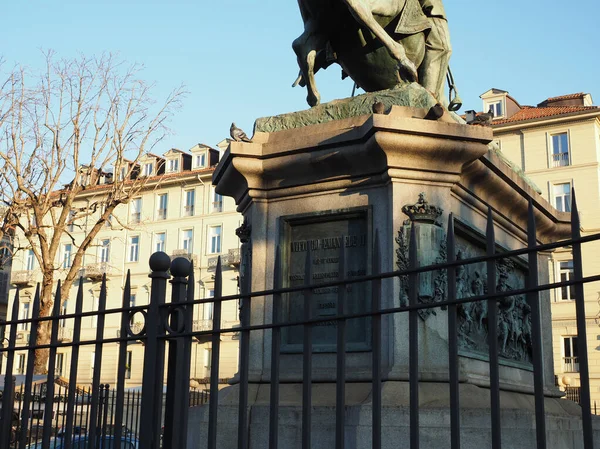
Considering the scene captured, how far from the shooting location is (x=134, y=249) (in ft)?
164

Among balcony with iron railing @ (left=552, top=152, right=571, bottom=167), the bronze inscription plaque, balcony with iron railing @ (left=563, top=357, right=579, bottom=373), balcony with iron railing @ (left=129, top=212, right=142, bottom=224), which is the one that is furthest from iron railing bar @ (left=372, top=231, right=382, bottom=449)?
balcony with iron railing @ (left=129, top=212, right=142, bottom=224)

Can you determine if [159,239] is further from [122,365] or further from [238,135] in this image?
[122,365]

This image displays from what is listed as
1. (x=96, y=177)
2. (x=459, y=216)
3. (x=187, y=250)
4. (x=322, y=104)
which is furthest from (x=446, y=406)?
(x=187, y=250)

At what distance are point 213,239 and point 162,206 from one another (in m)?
4.56

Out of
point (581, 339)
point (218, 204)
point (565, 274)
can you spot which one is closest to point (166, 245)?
point (218, 204)

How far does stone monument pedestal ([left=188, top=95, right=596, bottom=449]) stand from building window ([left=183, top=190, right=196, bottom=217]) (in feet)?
139

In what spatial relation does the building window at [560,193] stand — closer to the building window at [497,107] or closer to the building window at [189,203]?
the building window at [497,107]

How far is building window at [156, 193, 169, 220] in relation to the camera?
164ft

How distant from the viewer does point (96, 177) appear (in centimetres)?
2298

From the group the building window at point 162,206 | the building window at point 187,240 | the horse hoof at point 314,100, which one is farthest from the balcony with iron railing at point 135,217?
the horse hoof at point 314,100

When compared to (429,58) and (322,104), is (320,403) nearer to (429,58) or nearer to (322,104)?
(322,104)

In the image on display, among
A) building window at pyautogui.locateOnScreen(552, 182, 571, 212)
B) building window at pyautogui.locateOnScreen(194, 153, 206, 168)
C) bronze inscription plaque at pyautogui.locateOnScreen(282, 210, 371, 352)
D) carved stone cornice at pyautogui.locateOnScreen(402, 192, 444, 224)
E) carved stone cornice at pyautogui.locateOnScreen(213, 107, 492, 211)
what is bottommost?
bronze inscription plaque at pyautogui.locateOnScreen(282, 210, 371, 352)

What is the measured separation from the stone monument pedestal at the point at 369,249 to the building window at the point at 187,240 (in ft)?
139

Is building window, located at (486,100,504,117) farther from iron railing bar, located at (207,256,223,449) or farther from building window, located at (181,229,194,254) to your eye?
iron railing bar, located at (207,256,223,449)
